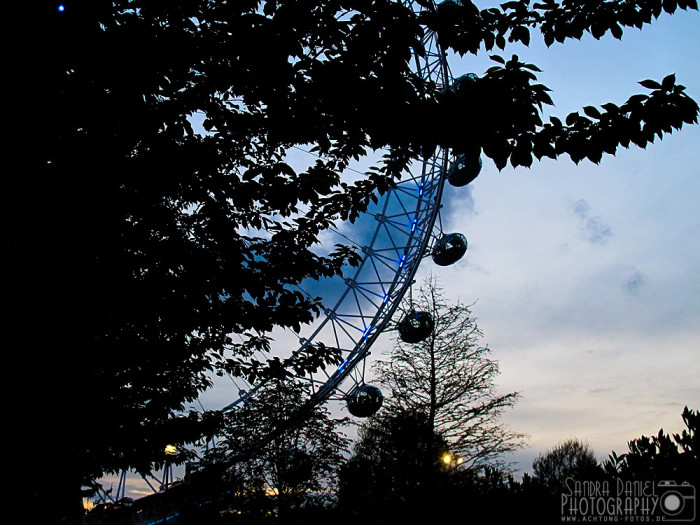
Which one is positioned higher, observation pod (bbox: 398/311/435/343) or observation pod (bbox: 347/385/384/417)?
observation pod (bbox: 398/311/435/343)

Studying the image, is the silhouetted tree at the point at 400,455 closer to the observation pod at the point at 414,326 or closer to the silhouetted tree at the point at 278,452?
the silhouetted tree at the point at 278,452

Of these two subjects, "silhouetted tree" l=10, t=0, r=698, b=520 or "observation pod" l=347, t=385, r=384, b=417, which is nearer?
"silhouetted tree" l=10, t=0, r=698, b=520

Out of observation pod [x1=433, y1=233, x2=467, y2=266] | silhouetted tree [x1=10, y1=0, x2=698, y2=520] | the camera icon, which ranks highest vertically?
observation pod [x1=433, y1=233, x2=467, y2=266]

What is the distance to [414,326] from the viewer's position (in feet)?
46.2

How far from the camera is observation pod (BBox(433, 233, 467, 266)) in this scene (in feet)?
47.4

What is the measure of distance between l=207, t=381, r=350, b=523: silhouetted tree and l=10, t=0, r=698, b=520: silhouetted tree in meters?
8.58

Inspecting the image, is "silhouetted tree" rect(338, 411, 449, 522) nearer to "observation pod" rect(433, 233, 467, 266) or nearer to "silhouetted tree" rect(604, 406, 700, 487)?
"observation pod" rect(433, 233, 467, 266)

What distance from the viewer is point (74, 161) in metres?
3.86

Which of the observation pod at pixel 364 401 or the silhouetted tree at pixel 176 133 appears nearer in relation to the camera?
the silhouetted tree at pixel 176 133

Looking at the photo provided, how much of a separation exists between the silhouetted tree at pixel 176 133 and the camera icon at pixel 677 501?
2.40 metres

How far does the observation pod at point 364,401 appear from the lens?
13.2 m

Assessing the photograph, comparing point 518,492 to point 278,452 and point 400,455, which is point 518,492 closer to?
point 278,452

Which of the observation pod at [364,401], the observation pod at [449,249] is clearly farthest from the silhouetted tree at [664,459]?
the observation pod at [449,249]

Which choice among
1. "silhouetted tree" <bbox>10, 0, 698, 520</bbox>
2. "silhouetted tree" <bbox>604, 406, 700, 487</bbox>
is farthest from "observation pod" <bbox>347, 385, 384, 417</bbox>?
"silhouetted tree" <bbox>604, 406, 700, 487</bbox>
